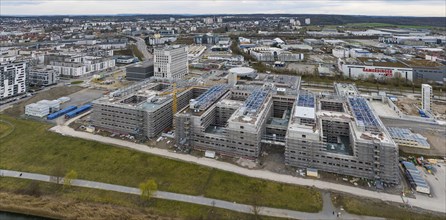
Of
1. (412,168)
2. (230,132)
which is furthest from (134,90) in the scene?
(412,168)

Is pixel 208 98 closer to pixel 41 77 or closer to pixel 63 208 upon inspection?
pixel 63 208

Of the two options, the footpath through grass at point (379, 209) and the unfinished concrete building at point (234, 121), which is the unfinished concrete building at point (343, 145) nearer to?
the footpath through grass at point (379, 209)

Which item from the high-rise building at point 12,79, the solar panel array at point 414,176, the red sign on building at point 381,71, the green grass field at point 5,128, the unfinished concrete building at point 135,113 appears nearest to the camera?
the solar panel array at point 414,176

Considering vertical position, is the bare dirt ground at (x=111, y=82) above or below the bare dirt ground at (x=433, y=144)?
above

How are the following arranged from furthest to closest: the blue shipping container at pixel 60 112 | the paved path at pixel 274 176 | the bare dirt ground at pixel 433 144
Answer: the blue shipping container at pixel 60 112 < the bare dirt ground at pixel 433 144 < the paved path at pixel 274 176

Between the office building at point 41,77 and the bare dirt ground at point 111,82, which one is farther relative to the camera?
the bare dirt ground at point 111,82

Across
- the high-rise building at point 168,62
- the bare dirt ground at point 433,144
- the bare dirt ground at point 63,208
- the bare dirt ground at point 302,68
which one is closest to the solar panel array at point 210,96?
the bare dirt ground at point 63,208

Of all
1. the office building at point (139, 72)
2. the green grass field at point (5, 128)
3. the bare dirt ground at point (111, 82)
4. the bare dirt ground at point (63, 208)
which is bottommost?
the bare dirt ground at point (63, 208)
